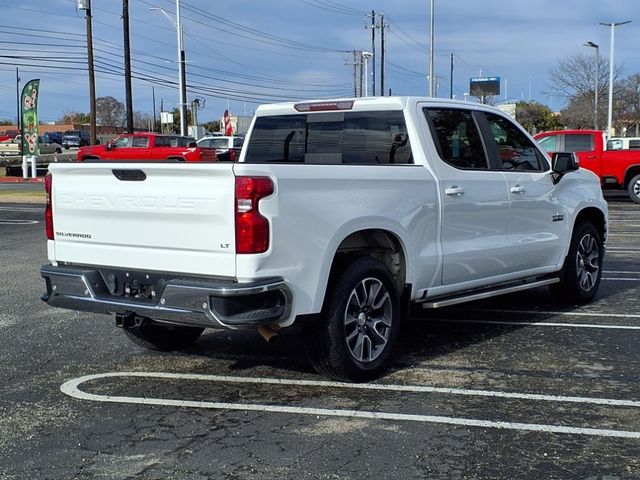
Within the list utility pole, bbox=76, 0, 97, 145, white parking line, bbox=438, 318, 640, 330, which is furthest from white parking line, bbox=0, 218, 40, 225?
utility pole, bbox=76, 0, 97, 145

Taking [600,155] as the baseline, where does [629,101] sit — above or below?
above

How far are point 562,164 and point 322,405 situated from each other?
3.66 m

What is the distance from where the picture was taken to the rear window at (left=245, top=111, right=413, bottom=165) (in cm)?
618

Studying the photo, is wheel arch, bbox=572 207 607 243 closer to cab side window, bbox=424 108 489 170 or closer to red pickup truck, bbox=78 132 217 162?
cab side window, bbox=424 108 489 170

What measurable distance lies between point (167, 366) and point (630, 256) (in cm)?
795

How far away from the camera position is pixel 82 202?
17.3 feet

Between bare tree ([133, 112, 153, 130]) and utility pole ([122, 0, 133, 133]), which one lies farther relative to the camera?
bare tree ([133, 112, 153, 130])

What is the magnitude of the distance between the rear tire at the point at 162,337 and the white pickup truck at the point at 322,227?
14 mm

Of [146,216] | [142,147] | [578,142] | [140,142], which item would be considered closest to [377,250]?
[146,216]

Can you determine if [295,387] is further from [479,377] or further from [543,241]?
[543,241]

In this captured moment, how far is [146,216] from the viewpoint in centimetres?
493

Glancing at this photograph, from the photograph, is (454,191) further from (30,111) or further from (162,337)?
(30,111)

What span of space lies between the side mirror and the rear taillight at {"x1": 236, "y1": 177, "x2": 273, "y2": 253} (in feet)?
12.0

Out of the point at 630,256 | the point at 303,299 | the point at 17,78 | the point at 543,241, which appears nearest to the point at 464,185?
the point at 543,241
